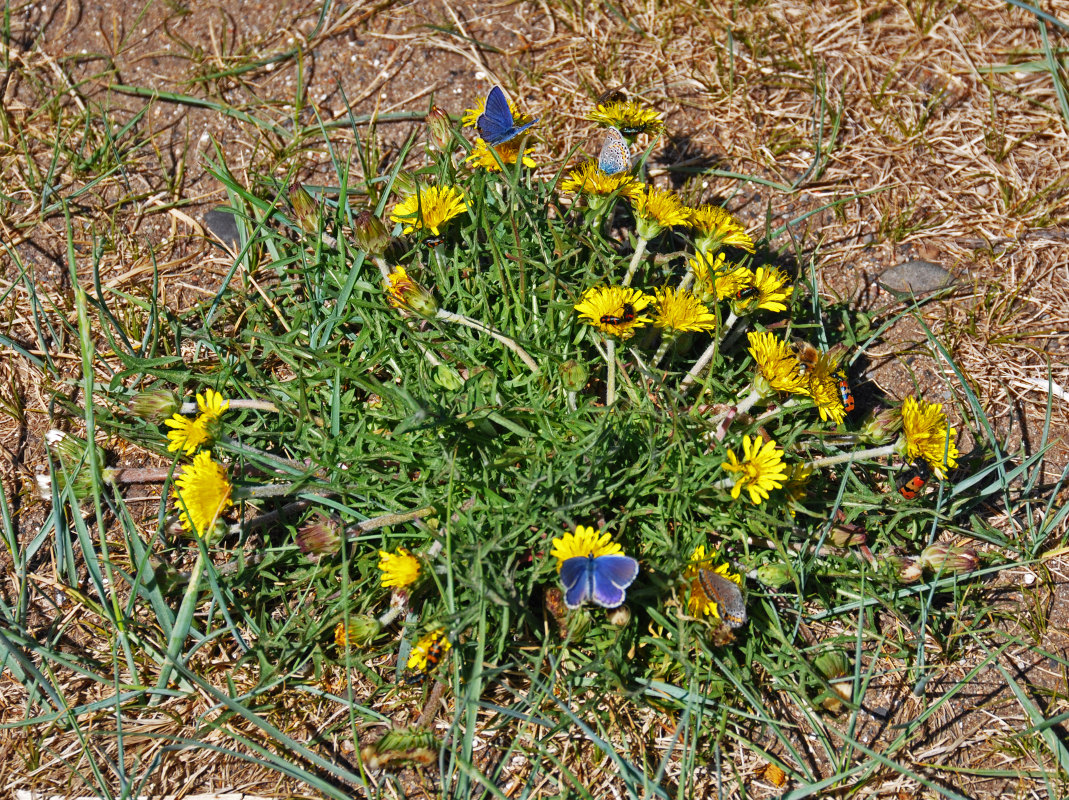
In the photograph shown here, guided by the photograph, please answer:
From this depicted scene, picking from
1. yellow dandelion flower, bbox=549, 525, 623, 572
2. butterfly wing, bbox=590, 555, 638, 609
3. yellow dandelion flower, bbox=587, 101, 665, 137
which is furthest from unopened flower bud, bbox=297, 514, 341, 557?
yellow dandelion flower, bbox=587, 101, 665, 137

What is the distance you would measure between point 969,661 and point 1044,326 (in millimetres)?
1301

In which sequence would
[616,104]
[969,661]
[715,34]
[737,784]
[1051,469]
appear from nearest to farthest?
[737,784]
[969,661]
[616,104]
[1051,469]
[715,34]

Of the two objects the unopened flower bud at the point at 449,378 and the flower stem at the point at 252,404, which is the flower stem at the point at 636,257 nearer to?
the unopened flower bud at the point at 449,378

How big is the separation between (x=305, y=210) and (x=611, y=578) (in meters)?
1.53

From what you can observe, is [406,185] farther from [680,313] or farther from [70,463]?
[70,463]

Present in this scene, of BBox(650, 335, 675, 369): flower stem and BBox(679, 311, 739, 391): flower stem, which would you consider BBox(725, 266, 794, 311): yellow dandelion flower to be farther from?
BBox(650, 335, 675, 369): flower stem

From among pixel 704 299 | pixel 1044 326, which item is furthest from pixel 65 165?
pixel 1044 326

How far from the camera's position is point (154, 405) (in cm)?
221

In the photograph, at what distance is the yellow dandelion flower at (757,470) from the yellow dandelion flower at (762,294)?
1.41 ft

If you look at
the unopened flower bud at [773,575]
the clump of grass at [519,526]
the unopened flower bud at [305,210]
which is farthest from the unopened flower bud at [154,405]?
the unopened flower bud at [773,575]

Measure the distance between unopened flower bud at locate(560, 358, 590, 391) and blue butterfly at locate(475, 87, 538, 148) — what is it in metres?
0.62

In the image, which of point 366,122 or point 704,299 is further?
point 366,122

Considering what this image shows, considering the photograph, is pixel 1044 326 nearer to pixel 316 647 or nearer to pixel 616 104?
pixel 616 104

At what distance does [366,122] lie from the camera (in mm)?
3293
